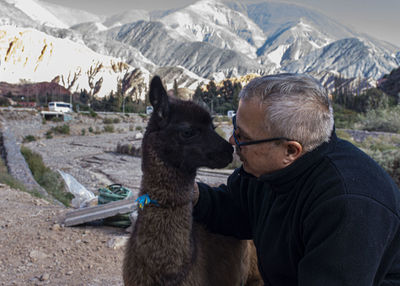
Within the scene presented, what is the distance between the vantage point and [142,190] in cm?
249

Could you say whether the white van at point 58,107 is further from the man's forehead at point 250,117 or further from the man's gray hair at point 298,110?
the man's gray hair at point 298,110

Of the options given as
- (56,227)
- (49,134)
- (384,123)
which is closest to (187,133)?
(56,227)

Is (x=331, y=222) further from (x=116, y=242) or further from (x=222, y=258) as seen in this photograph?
(x=116, y=242)

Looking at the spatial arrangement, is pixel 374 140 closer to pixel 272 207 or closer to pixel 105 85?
pixel 272 207

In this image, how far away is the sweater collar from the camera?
5.62ft

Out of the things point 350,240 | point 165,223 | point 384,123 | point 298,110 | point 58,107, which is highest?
point 298,110

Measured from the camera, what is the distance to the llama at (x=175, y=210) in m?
2.23

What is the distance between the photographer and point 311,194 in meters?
1.65

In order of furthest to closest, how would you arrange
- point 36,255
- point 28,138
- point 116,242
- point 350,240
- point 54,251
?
point 28,138
point 116,242
point 54,251
point 36,255
point 350,240

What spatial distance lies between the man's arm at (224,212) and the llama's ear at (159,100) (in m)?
0.69

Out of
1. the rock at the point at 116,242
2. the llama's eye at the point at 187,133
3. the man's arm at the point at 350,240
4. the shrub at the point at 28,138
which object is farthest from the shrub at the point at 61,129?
the man's arm at the point at 350,240

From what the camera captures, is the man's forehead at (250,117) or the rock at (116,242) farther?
the rock at (116,242)

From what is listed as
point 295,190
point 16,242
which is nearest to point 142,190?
point 295,190

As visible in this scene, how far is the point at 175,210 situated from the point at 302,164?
997 millimetres
